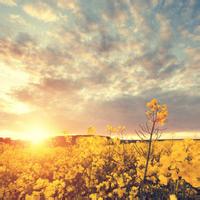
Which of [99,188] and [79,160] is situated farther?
[79,160]

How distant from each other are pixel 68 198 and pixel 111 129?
3.41 m

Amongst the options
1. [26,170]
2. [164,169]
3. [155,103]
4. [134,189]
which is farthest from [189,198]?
[26,170]

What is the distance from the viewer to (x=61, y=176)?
1004cm

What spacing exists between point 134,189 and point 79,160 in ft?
15.0

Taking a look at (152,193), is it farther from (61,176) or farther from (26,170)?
(26,170)

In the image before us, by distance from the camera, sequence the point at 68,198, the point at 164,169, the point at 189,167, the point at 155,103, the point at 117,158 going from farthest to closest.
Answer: the point at 117,158, the point at 68,198, the point at 155,103, the point at 164,169, the point at 189,167

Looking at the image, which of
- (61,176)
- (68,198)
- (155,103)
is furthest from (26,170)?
(155,103)

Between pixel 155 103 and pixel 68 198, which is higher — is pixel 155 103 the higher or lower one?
the higher one

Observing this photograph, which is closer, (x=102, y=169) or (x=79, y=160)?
(x=102, y=169)

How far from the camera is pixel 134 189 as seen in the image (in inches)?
241

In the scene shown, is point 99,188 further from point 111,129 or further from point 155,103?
point 155,103

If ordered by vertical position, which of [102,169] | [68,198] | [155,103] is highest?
[155,103]

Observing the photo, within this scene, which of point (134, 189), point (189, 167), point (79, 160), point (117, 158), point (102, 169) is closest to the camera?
point (189, 167)

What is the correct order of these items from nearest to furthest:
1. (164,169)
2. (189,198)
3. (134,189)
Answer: (164,169) → (134,189) → (189,198)
